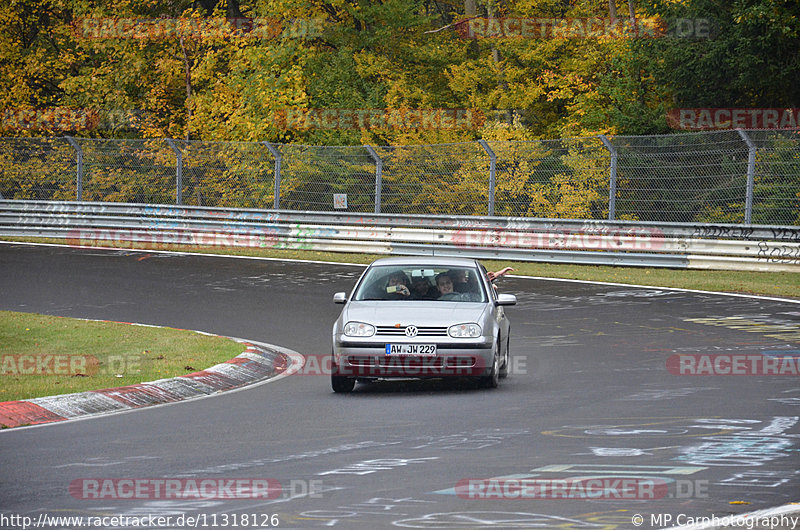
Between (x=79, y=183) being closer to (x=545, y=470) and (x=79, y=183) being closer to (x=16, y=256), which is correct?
(x=16, y=256)

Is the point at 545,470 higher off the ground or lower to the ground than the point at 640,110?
lower

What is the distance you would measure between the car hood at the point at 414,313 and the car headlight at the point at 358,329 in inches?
2.1

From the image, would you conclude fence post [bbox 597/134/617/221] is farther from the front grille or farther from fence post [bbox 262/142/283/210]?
the front grille

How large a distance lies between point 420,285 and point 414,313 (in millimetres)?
1089

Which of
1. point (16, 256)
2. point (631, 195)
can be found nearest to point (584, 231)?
point (631, 195)

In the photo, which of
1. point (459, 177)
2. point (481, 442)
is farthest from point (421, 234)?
point (481, 442)

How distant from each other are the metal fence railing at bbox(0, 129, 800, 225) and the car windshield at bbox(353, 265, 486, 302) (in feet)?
38.0

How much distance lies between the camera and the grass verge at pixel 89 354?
37.3 ft

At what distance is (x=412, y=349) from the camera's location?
11.4 m

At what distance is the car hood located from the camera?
37.9ft

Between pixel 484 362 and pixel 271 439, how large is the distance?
316cm

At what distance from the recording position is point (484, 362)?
11445mm

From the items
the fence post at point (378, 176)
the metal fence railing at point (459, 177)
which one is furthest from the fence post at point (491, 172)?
the fence post at point (378, 176)

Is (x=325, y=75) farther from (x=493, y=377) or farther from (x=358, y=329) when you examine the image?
(x=493, y=377)
